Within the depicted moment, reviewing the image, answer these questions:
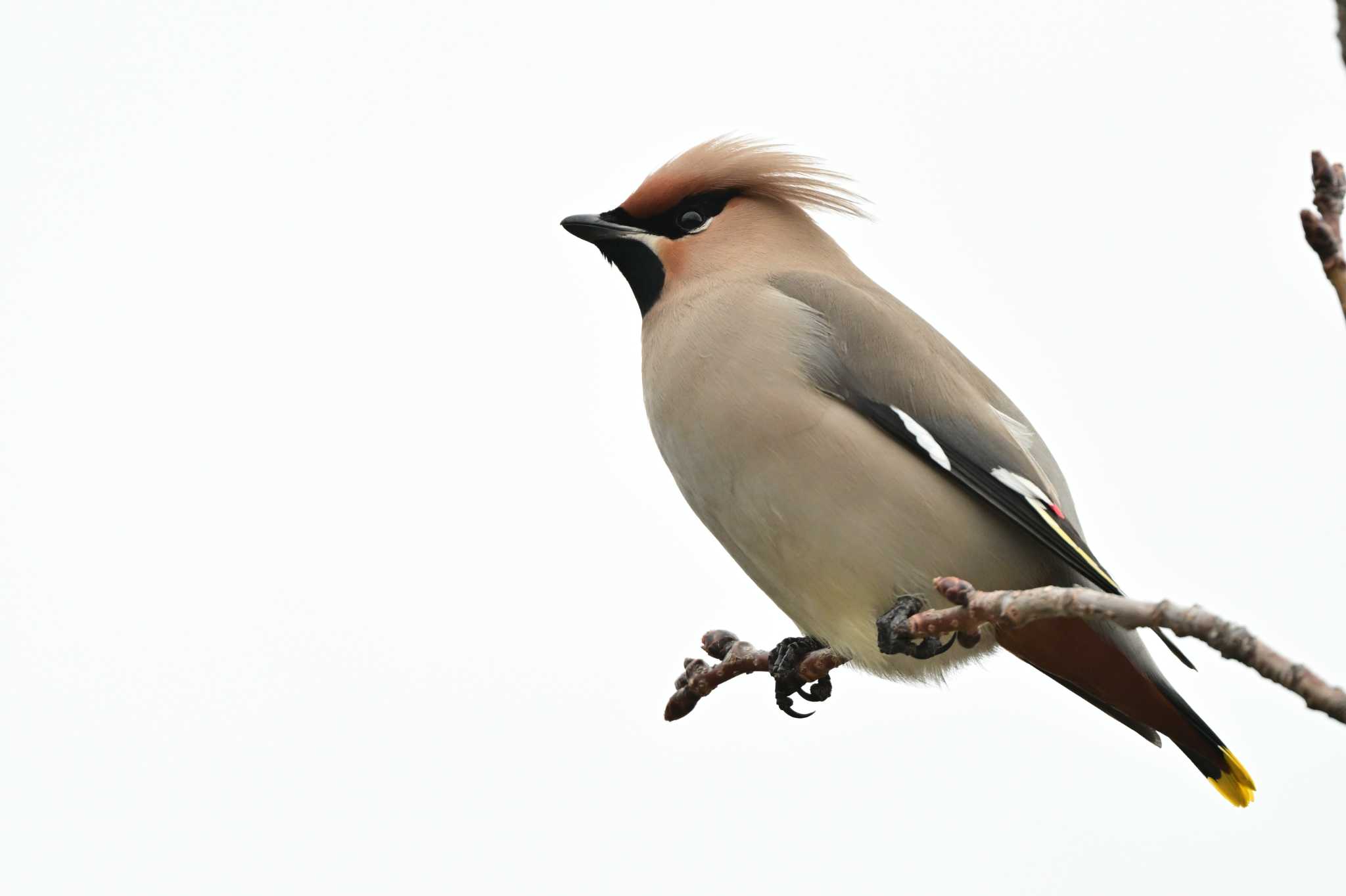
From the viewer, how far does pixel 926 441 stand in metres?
4.50

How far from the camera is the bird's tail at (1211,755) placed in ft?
14.6

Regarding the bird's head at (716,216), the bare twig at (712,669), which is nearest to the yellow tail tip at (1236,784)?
the bare twig at (712,669)

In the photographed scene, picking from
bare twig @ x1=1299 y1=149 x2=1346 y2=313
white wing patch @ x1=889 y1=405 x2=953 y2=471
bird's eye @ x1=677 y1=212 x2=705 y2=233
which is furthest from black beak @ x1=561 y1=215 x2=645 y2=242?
bare twig @ x1=1299 y1=149 x2=1346 y2=313

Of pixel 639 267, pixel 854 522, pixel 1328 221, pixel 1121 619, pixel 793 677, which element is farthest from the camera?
pixel 639 267

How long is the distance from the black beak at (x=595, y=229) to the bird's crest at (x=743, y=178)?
0.22 ft

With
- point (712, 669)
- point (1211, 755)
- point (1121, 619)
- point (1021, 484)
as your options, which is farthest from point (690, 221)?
point (1121, 619)

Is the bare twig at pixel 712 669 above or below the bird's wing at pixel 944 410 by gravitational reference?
below

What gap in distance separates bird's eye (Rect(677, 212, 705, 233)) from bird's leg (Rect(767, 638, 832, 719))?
1314mm

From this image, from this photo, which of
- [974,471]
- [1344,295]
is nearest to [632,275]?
[974,471]

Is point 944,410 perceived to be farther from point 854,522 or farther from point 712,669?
point 712,669

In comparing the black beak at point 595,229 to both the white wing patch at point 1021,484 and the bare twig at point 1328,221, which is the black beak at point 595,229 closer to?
the white wing patch at point 1021,484

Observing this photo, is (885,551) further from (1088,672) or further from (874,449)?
(1088,672)

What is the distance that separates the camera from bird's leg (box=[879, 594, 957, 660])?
421 cm

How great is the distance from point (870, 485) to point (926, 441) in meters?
0.22
